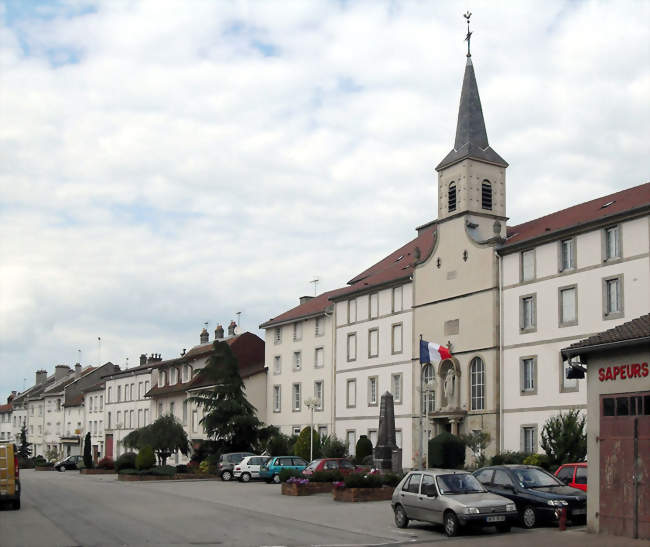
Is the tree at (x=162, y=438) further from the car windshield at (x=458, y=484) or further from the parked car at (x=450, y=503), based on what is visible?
the car windshield at (x=458, y=484)

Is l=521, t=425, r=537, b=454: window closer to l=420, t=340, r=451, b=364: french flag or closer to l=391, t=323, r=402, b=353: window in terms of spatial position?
l=420, t=340, r=451, b=364: french flag

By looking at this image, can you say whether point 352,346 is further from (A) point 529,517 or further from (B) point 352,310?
(A) point 529,517

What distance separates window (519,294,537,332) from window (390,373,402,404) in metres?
11.3

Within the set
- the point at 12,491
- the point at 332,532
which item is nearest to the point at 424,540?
the point at 332,532

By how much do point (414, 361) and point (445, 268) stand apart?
590cm

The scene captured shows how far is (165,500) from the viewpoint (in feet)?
103

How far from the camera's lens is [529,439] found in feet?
134

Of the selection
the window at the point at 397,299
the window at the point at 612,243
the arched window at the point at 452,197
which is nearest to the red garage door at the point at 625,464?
the window at the point at 612,243

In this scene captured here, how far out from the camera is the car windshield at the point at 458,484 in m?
20.2

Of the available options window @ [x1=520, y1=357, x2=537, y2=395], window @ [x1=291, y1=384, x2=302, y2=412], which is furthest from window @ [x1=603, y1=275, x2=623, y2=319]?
window @ [x1=291, y1=384, x2=302, y2=412]

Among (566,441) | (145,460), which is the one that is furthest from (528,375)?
(145,460)

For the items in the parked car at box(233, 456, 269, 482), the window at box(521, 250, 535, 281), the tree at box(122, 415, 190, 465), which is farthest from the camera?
the tree at box(122, 415, 190, 465)

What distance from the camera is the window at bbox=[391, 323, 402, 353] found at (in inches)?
2029

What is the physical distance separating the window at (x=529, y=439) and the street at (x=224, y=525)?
1204 cm
